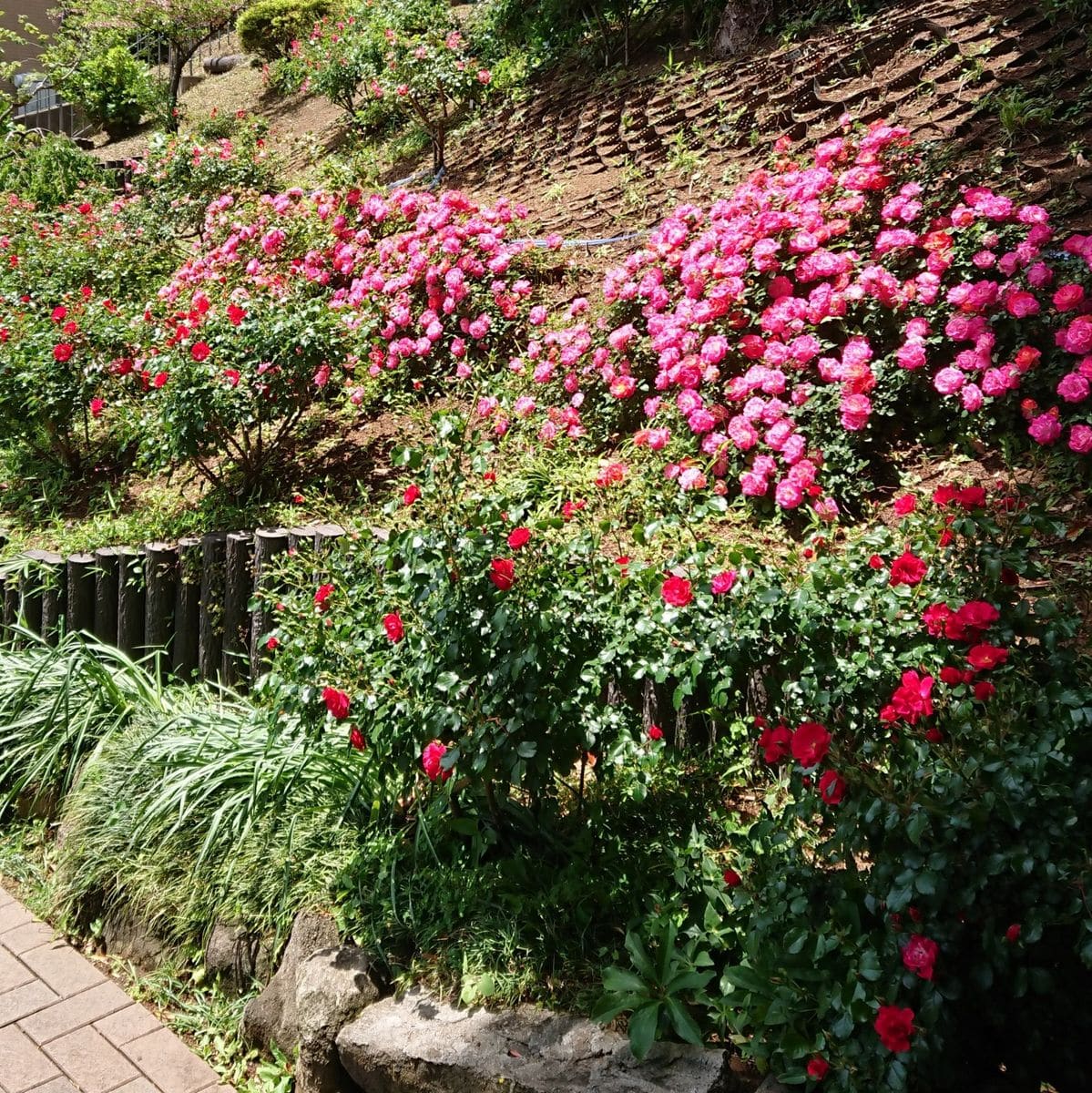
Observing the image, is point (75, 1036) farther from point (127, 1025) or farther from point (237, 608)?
point (237, 608)

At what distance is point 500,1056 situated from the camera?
246cm

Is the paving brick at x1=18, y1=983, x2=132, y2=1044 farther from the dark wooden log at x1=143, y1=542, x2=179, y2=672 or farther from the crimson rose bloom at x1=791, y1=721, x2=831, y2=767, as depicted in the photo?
the crimson rose bloom at x1=791, y1=721, x2=831, y2=767

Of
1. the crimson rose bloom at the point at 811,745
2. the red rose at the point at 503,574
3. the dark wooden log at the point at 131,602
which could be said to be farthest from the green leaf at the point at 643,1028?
the dark wooden log at the point at 131,602

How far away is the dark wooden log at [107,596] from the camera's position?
4785mm

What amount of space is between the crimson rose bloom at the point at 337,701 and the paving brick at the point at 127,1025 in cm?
111

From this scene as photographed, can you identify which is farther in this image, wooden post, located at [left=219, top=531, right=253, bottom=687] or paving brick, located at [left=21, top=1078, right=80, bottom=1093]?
wooden post, located at [left=219, top=531, right=253, bottom=687]

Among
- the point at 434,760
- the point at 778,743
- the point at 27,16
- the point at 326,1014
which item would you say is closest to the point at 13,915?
the point at 326,1014

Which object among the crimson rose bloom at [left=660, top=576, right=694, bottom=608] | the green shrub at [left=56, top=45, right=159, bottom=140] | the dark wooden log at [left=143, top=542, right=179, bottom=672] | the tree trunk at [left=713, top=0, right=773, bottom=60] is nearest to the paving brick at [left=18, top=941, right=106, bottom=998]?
the dark wooden log at [left=143, top=542, right=179, bottom=672]

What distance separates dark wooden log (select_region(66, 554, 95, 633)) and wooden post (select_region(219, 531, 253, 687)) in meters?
0.84

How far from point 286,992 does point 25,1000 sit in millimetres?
947

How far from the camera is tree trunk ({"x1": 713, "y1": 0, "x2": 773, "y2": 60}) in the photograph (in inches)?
300

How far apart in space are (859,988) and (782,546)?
217 centimetres

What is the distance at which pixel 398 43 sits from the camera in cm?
928

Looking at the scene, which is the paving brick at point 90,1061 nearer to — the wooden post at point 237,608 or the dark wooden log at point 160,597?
the wooden post at point 237,608
